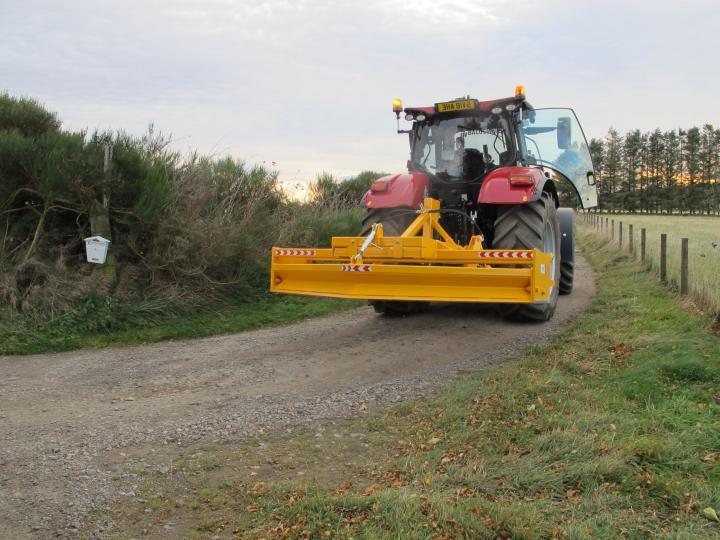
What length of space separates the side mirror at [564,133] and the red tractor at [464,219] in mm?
12

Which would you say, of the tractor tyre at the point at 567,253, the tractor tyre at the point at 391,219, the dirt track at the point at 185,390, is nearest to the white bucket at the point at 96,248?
the dirt track at the point at 185,390

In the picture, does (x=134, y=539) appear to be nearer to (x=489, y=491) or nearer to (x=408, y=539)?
(x=408, y=539)

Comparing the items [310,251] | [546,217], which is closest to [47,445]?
[310,251]

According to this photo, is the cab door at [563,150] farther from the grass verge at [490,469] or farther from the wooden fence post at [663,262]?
the grass verge at [490,469]

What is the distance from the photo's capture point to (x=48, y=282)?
23.5 feet

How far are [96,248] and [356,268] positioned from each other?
141 inches

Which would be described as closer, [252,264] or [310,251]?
[310,251]

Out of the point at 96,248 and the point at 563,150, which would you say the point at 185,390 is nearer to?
the point at 96,248

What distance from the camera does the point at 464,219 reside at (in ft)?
24.9

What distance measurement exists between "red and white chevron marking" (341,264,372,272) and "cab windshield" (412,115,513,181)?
7.98 feet

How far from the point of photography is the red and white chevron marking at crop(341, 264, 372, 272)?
582 cm

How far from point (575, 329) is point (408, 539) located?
446 centimetres

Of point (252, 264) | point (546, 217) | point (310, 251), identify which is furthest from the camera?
point (252, 264)

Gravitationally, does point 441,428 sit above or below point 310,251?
below
